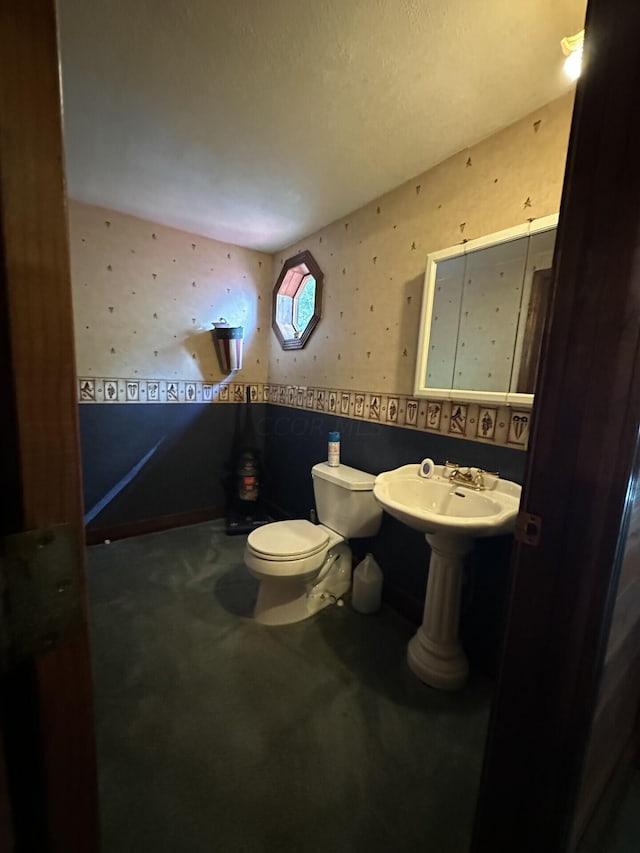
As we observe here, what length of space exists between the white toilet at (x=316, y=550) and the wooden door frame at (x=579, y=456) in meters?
1.05

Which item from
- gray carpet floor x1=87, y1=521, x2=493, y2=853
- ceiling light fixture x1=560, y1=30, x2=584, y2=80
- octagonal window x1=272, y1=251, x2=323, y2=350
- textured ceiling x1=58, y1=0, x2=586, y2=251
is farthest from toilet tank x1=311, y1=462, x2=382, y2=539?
ceiling light fixture x1=560, y1=30, x2=584, y2=80

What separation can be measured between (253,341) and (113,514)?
1600mm

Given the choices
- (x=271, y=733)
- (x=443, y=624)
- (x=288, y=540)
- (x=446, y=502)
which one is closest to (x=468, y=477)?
(x=446, y=502)

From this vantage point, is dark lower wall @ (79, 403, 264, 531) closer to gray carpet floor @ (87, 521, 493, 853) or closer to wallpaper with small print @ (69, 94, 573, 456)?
wallpaper with small print @ (69, 94, 573, 456)

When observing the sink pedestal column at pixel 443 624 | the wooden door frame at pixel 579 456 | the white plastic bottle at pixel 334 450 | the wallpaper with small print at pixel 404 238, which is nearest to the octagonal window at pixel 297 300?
the wallpaper with small print at pixel 404 238

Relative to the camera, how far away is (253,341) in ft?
9.49

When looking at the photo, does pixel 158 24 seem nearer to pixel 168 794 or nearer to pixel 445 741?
pixel 168 794

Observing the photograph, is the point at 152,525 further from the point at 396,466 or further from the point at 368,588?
the point at 396,466

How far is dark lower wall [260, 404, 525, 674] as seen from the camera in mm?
1478

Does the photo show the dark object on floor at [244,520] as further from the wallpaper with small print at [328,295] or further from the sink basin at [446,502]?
the sink basin at [446,502]

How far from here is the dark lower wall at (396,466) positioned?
1.48 metres

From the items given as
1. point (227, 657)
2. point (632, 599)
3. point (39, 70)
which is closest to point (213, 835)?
point (227, 657)

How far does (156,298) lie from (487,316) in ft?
6.79

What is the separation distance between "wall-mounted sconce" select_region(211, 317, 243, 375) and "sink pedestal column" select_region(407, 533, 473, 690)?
1.89 meters
